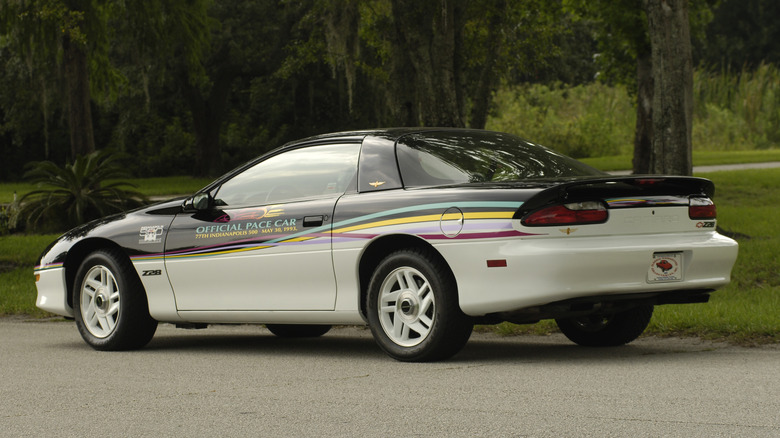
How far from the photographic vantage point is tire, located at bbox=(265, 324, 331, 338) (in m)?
9.03

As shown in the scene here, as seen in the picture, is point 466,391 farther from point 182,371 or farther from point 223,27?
point 223,27

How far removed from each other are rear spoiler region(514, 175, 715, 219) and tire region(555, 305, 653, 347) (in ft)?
3.63

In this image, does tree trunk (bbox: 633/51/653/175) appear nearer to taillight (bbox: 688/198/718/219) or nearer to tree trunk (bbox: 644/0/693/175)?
Result: tree trunk (bbox: 644/0/693/175)

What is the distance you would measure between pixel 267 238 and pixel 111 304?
1.64m

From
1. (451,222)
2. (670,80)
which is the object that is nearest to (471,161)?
(451,222)

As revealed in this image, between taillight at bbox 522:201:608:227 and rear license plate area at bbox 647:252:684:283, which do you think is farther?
rear license plate area at bbox 647:252:684:283

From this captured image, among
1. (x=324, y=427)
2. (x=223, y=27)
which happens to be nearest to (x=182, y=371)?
(x=324, y=427)

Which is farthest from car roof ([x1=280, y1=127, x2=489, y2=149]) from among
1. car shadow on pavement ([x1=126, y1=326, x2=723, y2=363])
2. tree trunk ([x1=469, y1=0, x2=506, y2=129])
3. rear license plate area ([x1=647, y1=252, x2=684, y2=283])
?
tree trunk ([x1=469, y1=0, x2=506, y2=129])

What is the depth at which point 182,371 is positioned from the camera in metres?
6.98

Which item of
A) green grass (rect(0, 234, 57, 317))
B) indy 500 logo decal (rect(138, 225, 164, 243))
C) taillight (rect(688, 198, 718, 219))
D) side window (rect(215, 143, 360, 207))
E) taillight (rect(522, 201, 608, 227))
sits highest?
side window (rect(215, 143, 360, 207))

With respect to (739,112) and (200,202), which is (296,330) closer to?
(200,202)

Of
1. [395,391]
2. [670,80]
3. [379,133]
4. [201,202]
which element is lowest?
[395,391]

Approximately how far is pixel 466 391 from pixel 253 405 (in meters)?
1.12

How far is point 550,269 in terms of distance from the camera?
624cm
